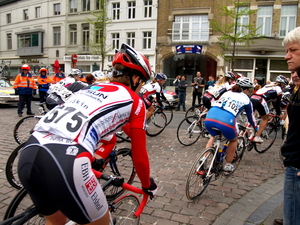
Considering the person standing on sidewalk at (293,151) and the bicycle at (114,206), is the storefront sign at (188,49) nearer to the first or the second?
the person standing on sidewalk at (293,151)

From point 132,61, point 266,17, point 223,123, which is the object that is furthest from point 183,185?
point 266,17

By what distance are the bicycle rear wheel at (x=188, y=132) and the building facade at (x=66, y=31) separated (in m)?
17.6

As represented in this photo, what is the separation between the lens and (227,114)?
401cm

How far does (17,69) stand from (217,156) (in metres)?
39.1

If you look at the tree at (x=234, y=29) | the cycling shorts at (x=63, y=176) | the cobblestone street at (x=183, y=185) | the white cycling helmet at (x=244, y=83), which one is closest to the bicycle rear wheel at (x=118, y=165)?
the cobblestone street at (x=183, y=185)

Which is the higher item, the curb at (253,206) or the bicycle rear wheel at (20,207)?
the bicycle rear wheel at (20,207)

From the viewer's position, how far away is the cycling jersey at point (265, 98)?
629 centimetres

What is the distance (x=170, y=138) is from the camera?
7738mm

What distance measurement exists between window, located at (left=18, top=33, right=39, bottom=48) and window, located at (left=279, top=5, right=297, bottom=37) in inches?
1154

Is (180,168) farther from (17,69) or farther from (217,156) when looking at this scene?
(17,69)

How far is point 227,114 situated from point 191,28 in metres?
22.0

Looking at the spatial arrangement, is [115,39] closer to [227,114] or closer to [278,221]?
[227,114]

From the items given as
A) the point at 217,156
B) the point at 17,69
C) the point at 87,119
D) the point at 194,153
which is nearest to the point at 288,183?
the point at 87,119

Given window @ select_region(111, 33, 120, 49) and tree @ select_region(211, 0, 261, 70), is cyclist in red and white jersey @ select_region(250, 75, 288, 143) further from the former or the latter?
window @ select_region(111, 33, 120, 49)
